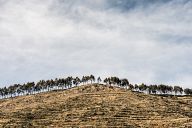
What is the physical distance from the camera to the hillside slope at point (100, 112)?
14462 cm

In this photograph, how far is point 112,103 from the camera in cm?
17712

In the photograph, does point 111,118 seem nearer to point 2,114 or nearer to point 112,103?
point 112,103

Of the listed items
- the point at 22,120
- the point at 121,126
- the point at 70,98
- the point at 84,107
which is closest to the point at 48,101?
the point at 70,98

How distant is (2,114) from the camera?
165 m

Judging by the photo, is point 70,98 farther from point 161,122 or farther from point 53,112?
point 161,122

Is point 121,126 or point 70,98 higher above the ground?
point 70,98

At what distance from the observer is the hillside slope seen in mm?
144625

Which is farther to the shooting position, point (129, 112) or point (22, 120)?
point (129, 112)

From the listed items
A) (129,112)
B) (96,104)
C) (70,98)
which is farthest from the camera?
(70,98)

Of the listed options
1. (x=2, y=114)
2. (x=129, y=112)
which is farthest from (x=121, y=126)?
(x=2, y=114)

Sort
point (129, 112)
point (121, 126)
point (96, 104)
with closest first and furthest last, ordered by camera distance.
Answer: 1. point (121, 126)
2. point (129, 112)
3. point (96, 104)

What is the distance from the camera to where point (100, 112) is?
162 m

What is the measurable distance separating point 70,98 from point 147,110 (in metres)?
38.6

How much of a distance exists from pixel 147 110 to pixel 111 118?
72.7ft
